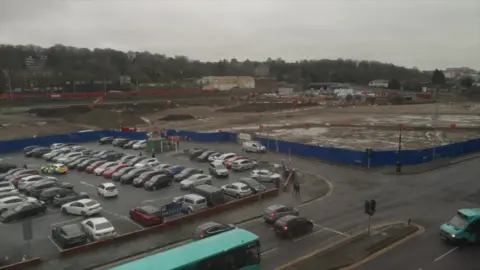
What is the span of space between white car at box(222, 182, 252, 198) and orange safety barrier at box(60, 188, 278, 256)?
74cm

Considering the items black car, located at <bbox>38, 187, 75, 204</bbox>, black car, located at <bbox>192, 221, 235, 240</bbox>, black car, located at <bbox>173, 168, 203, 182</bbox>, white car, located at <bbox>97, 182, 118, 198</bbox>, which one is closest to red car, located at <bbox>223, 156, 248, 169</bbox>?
black car, located at <bbox>173, 168, 203, 182</bbox>

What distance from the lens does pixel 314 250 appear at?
20.1 metres

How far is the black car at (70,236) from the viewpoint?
21.0 m

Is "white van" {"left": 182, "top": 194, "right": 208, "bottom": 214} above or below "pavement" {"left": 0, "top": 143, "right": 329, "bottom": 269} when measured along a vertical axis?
above

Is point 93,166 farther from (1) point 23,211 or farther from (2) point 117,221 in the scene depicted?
(2) point 117,221

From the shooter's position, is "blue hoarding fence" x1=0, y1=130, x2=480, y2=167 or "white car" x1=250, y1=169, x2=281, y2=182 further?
"blue hoarding fence" x1=0, y1=130, x2=480, y2=167

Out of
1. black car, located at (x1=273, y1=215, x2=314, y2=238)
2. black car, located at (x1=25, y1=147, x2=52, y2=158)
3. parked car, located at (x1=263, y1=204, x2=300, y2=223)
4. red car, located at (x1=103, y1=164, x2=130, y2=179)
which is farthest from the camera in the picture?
black car, located at (x1=25, y1=147, x2=52, y2=158)

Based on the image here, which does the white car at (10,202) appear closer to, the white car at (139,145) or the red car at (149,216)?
the red car at (149,216)

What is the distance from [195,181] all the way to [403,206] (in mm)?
15331

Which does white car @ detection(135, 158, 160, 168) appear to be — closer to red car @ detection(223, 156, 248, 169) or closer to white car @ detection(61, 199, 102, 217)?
red car @ detection(223, 156, 248, 169)

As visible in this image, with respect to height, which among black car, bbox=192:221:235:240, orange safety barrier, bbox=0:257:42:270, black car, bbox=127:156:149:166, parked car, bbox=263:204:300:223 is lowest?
orange safety barrier, bbox=0:257:42:270

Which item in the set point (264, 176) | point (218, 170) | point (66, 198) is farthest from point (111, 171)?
point (264, 176)

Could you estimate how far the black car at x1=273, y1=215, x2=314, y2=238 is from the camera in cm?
2173

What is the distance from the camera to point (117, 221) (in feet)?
83.7
